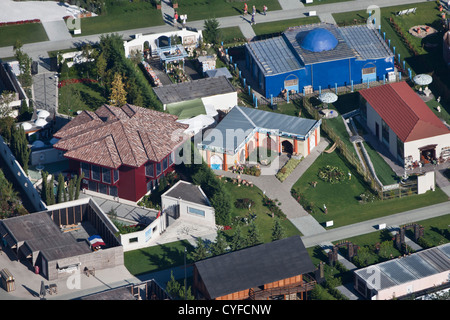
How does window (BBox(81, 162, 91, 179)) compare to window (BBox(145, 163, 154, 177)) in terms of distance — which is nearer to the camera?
window (BBox(145, 163, 154, 177))

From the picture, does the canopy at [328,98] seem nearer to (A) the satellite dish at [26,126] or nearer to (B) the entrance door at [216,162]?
(B) the entrance door at [216,162]

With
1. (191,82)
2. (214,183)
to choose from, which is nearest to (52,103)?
(191,82)

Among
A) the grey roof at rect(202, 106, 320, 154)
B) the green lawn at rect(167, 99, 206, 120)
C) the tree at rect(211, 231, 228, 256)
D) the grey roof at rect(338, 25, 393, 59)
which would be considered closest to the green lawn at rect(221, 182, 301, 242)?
the grey roof at rect(202, 106, 320, 154)

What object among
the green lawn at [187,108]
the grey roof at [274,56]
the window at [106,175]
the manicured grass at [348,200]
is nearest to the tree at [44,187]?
the window at [106,175]

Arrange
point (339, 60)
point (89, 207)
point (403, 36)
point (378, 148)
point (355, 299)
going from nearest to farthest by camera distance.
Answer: point (355, 299)
point (89, 207)
point (378, 148)
point (339, 60)
point (403, 36)

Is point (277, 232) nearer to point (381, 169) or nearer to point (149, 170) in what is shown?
point (149, 170)

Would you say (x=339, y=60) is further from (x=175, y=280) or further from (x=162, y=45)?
(x=175, y=280)

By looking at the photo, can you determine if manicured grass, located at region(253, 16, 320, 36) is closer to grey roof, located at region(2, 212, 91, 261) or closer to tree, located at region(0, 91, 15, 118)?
tree, located at region(0, 91, 15, 118)
